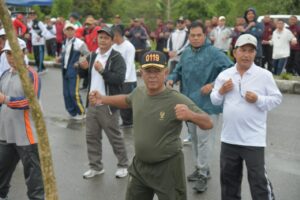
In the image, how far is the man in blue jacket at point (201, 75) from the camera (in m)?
5.50

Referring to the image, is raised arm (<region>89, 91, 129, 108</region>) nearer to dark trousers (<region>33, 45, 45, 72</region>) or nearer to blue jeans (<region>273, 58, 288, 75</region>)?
blue jeans (<region>273, 58, 288, 75</region>)

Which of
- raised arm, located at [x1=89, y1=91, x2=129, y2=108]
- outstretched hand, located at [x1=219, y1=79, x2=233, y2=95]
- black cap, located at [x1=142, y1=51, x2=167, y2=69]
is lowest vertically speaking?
raised arm, located at [x1=89, y1=91, x2=129, y2=108]

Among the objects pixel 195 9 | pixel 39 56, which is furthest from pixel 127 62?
pixel 195 9

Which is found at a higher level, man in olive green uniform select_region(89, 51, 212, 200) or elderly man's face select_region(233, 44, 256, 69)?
elderly man's face select_region(233, 44, 256, 69)

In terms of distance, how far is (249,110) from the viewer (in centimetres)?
436

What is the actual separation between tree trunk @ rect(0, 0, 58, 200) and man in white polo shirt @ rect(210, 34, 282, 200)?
6.24ft

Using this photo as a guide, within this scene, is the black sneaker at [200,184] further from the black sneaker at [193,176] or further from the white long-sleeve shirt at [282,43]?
the white long-sleeve shirt at [282,43]

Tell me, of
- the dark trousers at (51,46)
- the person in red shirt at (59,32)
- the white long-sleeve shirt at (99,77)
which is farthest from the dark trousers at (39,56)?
the white long-sleeve shirt at (99,77)

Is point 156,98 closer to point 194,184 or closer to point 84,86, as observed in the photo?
point 194,184

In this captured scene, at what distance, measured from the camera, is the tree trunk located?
2811 millimetres

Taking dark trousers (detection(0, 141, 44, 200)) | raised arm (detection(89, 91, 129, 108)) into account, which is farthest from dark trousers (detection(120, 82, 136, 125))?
raised arm (detection(89, 91, 129, 108))

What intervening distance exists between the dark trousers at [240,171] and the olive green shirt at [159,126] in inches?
31.2

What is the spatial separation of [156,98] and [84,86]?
30.2 ft

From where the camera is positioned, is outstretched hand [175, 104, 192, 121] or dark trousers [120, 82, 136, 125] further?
dark trousers [120, 82, 136, 125]
